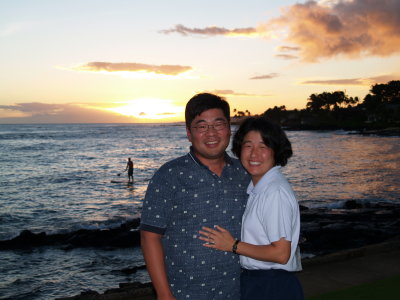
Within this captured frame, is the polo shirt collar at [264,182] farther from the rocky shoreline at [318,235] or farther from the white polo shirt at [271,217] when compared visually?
the rocky shoreline at [318,235]

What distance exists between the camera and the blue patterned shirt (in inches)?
89.0

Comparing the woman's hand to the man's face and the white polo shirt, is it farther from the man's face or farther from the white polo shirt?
the man's face

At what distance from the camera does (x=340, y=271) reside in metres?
5.82

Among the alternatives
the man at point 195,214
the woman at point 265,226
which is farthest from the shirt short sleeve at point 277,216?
the man at point 195,214

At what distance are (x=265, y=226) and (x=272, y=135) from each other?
24.1 inches

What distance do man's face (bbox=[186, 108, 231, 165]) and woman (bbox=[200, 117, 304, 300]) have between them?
24cm

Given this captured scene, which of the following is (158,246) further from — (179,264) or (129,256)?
(129,256)

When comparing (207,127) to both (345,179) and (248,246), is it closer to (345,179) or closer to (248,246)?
(248,246)

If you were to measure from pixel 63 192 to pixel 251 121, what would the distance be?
23273 millimetres

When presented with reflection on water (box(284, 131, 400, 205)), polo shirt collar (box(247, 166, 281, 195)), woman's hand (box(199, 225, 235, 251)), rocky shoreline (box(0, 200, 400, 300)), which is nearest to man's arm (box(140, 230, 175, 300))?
woman's hand (box(199, 225, 235, 251))

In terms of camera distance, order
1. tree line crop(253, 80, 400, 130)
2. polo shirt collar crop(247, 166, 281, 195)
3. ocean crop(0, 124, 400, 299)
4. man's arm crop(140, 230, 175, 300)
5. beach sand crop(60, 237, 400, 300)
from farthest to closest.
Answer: tree line crop(253, 80, 400, 130) < ocean crop(0, 124, 400, 299) < beach sand crop(60, 237, 400, 300) < polo shirt collar crop(247, 166, 281, 195) < man's arm crop(140, 230, 175, 300)

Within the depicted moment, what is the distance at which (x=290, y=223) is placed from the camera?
2.25 meters

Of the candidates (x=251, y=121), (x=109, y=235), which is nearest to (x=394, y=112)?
(x=109, y=235)

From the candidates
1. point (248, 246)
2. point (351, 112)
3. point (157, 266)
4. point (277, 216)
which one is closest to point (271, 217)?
point (277, 216)
